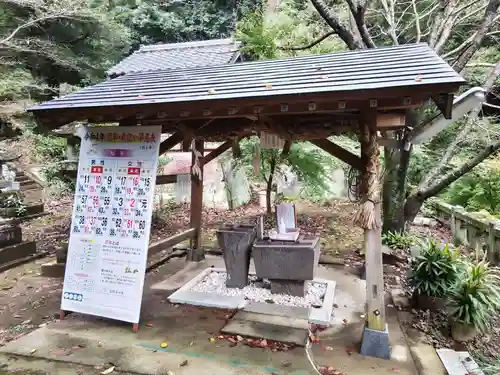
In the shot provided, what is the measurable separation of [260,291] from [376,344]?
189 cm

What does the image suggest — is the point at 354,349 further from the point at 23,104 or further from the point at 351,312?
the point at 23,104

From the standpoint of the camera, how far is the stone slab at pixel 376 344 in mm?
3420

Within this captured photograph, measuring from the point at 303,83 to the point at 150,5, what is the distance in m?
18.6

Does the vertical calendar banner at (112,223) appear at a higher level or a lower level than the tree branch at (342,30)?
lower

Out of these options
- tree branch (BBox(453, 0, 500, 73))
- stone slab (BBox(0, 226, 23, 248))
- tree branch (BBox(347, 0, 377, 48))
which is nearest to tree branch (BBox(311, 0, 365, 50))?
tree branch (BBox(347, 0, 377, 48))

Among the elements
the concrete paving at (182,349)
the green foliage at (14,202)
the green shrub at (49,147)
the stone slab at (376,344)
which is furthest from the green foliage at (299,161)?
the green shrub at (49,147)

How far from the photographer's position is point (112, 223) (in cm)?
412

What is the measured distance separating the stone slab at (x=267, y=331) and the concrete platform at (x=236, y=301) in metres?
0.29

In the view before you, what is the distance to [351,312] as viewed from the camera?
4.43 metres

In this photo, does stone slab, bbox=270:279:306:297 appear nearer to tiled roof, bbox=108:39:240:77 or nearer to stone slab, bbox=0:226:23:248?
stone slab, bbox=0:226:23:248

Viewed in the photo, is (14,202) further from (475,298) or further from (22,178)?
(475,298)

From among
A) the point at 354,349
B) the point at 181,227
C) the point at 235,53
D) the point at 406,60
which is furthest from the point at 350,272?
the point at 235,53

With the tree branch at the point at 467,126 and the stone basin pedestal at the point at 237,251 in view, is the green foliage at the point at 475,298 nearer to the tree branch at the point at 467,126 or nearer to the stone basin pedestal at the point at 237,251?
the stone basin pedestal at the point at 237,251

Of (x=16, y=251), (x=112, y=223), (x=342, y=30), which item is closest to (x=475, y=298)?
(x=112, y=223)
